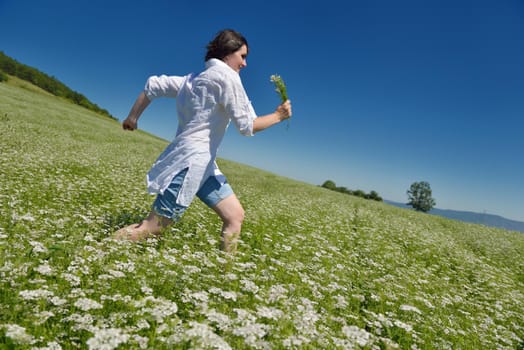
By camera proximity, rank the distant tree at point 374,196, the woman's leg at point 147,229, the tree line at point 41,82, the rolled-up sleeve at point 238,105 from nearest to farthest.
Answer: the rolled-up sleeve at point 238,105 < the woman's leg at point 147,229 < the distant tree at point 374,196 < the tree line at point 41,82

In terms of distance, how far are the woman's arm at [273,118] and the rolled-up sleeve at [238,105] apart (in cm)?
10

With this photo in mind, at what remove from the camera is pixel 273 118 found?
408 cm

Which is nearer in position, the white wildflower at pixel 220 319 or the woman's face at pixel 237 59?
the white wildflower at pixel 220 319

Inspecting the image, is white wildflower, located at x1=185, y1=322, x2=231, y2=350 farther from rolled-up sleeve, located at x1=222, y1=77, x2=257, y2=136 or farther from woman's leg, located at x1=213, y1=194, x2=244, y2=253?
rolled-up sleeve, located at x1=222, y1=77, x2=257, y2=136

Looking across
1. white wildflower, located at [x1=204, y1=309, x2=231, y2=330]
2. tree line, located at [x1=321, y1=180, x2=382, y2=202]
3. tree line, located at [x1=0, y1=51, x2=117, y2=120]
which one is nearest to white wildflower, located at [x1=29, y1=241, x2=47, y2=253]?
white wildflower, located at [x1=204, y1=309, x2=231, y2=330]

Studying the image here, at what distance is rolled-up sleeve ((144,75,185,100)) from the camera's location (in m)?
4.33

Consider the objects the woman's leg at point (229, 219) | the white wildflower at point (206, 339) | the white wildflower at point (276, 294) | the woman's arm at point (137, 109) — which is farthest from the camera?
the woman's arm at point (137, 109)

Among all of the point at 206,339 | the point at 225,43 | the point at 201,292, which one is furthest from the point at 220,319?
the point at 225,43

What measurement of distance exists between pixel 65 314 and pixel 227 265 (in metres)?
1.64

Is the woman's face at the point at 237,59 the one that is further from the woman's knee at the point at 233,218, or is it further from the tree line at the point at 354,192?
the tree line at the point at 354,192

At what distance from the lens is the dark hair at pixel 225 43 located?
4156 mm

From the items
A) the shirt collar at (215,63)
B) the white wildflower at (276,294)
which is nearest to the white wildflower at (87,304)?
the white wildflower at (276,294)

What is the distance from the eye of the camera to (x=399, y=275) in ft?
18.2

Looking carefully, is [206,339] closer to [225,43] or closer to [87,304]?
[87,304]
